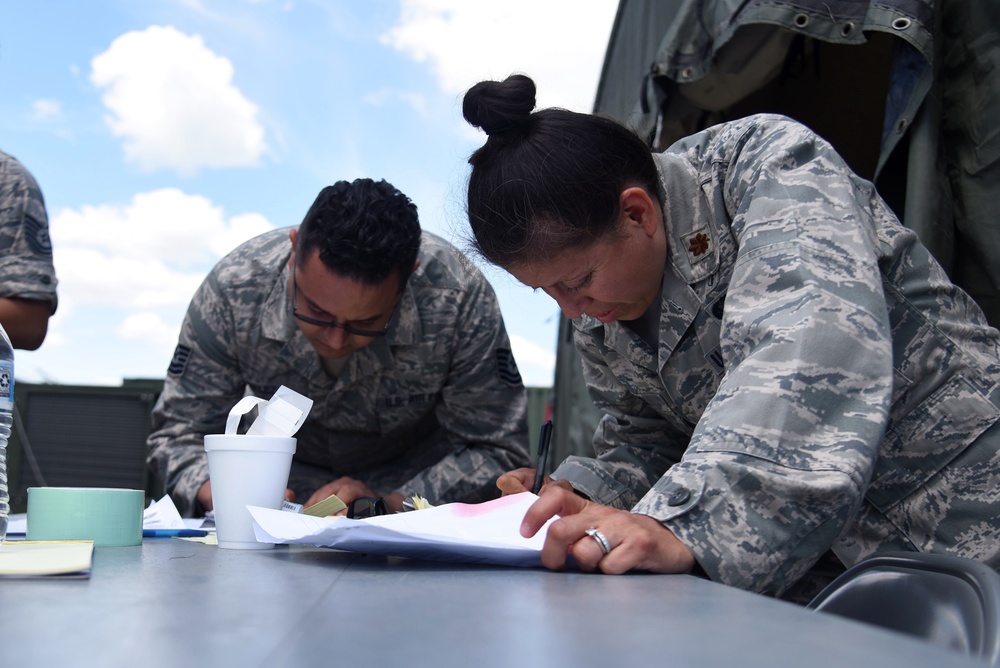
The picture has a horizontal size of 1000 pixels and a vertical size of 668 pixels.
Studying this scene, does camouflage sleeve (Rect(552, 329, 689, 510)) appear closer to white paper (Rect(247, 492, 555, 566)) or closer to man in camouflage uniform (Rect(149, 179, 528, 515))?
white paper (Rect(247, 492, 555, 566))

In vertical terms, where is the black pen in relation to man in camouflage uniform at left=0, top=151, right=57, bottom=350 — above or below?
below

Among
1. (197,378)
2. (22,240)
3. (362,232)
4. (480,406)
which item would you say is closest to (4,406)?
(362,232)

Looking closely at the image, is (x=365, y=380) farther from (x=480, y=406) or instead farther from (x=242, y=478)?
(x=242, y=478)

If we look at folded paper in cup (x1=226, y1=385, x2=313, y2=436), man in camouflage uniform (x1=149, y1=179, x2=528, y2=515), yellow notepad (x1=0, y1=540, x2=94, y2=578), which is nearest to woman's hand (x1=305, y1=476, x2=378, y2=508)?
man in camouflage uniform (x1=149, y1=179, x2=528, y2=515)

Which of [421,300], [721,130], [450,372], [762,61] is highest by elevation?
[762,61]

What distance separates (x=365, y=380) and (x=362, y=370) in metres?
0.04

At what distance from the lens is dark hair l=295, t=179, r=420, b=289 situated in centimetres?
211

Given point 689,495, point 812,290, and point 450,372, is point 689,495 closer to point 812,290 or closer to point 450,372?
point 812,290

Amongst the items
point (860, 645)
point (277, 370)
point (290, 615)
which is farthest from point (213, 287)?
point (860, 645)

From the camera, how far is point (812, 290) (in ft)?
3.50

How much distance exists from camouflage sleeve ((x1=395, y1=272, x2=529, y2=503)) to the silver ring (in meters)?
1.57

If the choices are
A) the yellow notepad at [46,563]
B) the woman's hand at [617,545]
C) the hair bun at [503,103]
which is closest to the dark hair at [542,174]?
the hair bun at [503,103]

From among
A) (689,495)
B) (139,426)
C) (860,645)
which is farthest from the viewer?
(139,426)

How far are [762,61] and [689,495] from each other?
1658mm
